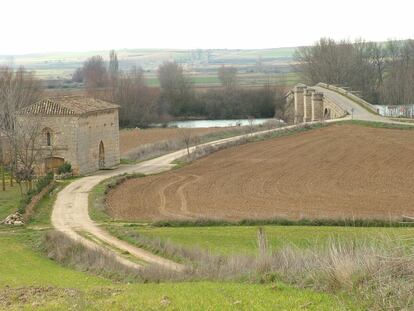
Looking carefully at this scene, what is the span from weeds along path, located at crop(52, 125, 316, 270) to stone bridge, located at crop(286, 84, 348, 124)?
2312 centimetres

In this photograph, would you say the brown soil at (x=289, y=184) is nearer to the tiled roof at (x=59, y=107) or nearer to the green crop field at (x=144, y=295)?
the tiled roof at (x=59, y=107)

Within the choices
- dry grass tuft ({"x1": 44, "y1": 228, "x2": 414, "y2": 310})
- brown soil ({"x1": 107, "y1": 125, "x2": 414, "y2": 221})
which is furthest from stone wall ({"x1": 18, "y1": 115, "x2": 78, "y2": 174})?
dry grass tuft ({"x1": 44, "y1": 228, "x2": 414, "y2": 310})

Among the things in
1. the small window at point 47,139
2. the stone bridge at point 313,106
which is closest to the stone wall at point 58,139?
the small window at point 47,139

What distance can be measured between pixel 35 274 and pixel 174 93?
7546 centimetres

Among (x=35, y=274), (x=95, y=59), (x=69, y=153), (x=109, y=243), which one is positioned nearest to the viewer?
(x=35, y=274)

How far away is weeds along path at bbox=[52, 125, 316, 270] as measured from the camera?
1836 centimetres

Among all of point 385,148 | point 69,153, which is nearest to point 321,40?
point 385,148

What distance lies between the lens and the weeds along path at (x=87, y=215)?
60.2ft

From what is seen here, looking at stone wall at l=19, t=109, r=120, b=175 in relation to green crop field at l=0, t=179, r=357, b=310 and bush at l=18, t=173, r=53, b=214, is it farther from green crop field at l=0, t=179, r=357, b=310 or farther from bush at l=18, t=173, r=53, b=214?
green crop field at l=0, t=179, r=357, b=310

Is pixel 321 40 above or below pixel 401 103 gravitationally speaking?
above

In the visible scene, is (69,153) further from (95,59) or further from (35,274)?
(95,59)

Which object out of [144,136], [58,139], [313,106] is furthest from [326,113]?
[58,139]

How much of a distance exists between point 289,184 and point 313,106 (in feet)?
116

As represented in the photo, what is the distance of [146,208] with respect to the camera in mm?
27312
